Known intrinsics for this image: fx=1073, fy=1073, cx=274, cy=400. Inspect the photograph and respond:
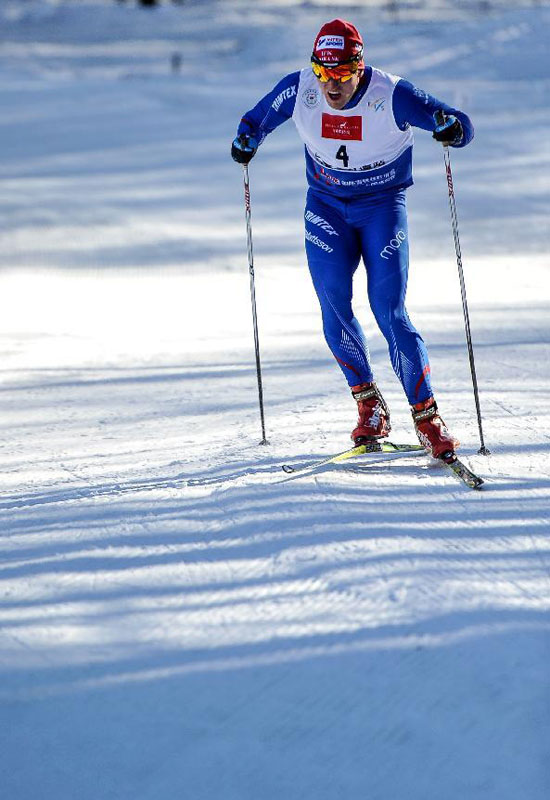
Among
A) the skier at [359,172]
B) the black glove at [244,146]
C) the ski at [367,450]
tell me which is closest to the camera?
the skier at [359,172]

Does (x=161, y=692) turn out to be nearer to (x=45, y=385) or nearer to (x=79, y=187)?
(x=45, y=385)

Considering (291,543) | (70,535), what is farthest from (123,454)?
(291,543)

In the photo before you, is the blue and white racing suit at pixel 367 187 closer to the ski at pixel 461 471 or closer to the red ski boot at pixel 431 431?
the red ski boot at pixel 431 431

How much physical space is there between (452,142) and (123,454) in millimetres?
2102

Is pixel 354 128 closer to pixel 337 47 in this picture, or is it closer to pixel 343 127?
pixel 343 127

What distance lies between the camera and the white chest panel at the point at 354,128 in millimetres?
4398

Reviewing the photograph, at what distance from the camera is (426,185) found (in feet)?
45.2

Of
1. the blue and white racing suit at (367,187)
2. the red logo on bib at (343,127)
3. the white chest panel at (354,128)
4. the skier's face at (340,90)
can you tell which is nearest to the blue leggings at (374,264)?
the blue and white racing suit at (367,187)

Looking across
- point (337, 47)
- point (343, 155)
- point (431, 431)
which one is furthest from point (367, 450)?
point (337, 47)

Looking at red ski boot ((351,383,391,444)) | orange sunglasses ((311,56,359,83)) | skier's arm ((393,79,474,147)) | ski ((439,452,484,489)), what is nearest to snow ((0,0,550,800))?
ski ((439,452,484,489))

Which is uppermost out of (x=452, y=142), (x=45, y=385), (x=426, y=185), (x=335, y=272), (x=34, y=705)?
(x=426, y=185)

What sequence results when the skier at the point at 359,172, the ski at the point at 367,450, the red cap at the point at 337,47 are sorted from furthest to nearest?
the ski at the point at 367,450
the skier at the point at 359,172
the red cap at the point at 337,47

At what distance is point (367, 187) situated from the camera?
4.55m

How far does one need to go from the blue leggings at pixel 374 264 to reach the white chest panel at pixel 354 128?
0.59 feet
